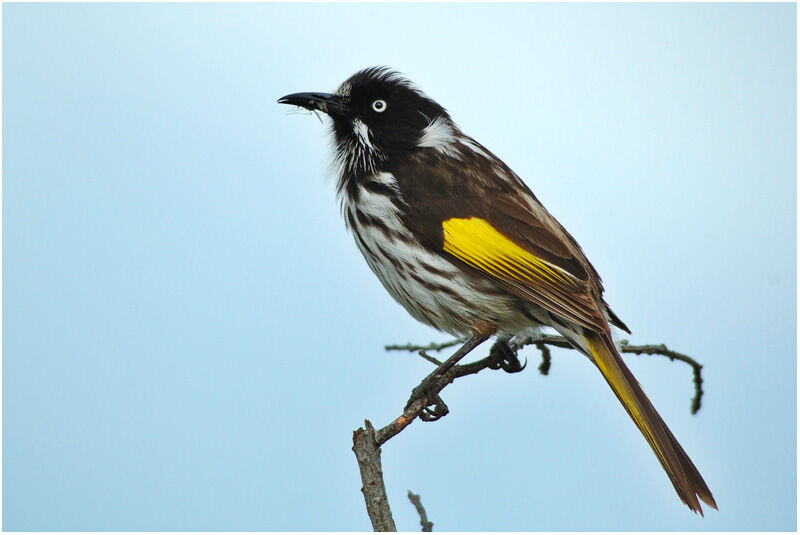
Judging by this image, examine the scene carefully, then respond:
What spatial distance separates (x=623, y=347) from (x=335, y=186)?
2372 millimetres

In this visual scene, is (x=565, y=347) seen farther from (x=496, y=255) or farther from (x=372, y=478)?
(x=372, y=478)

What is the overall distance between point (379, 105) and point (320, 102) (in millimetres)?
444

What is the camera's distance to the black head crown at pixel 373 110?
20.7 feet

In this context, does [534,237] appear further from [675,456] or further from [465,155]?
[675,456]

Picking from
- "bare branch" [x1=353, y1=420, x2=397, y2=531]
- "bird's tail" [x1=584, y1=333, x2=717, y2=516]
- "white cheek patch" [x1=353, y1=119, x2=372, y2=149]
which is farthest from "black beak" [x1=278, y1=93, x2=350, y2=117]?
"bare branch" [x1=353, y1=420, x2=397, y2=531]

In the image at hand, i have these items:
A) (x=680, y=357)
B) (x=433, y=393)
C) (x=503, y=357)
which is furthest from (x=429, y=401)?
(x=680, y=357)

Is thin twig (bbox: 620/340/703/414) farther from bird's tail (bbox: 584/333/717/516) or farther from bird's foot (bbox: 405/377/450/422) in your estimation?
bird's foot (bbox: 405/377/450/422)

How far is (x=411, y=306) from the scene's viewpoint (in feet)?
19.6

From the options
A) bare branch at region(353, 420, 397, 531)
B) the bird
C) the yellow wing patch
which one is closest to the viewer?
bare branch at region(353, 420, 397, 531)

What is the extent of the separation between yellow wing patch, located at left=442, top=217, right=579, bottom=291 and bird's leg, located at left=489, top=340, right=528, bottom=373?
0.71m

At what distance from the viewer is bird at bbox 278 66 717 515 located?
544 centimetres

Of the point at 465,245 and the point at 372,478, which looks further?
the point at 465,245

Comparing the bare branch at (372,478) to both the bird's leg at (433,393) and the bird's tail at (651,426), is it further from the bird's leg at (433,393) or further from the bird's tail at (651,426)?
the bird's tail at (651,426)

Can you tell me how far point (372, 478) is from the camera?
433 centimetres
